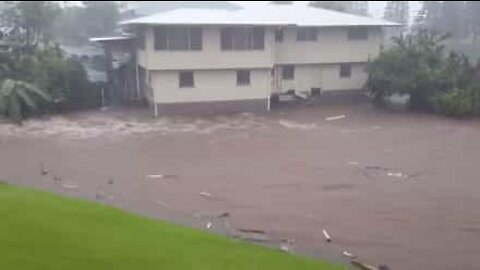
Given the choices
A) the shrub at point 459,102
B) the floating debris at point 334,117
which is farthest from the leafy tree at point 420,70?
the floating debris at point 334,117

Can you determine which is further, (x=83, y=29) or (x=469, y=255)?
(x=83, y=29)

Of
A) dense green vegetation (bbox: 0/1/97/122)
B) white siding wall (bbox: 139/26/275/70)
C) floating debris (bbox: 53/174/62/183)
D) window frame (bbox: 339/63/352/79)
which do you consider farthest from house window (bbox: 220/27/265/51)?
floating debris (bbox: 53/174/62/183)

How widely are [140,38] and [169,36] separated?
6.07 ft

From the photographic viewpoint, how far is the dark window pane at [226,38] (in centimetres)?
2352

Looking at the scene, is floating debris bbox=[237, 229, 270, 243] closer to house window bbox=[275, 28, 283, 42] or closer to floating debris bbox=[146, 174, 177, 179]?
floating debris bbox=[146, 174, 177, 179]

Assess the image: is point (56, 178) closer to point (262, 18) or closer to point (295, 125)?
point (295, 125)

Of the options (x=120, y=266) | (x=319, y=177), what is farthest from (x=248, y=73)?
(x=120, y=266)

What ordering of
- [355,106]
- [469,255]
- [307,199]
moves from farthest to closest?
[355,106] → [307,199] → [469,255]

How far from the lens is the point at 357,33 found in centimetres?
2622

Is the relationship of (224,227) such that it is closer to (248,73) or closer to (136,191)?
(136,191)

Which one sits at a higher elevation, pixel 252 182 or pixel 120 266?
pixel 120 266

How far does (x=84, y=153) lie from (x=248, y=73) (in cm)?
936

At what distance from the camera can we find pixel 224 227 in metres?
10.2

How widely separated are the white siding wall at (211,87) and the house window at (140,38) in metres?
1.52
